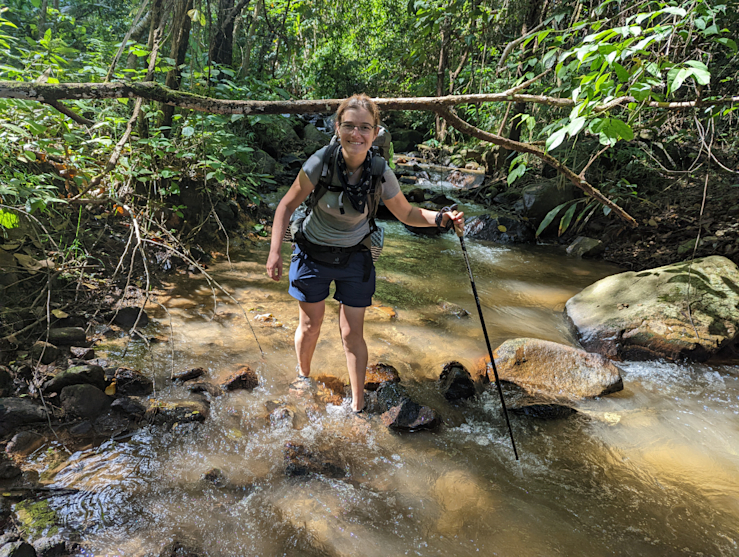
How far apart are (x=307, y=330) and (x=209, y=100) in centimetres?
195

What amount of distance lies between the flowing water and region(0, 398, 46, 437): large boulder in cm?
26

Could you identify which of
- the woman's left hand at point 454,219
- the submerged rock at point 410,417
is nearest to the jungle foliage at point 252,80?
the woman's left hand at point 454,219

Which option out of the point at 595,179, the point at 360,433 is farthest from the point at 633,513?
the point at 595,179

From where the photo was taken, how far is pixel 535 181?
10.6 meters

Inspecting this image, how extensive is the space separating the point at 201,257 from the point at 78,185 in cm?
174

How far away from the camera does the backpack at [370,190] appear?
8.42ft

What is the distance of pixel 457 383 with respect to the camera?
3479 mm

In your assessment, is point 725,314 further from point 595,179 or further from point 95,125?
point 95,125

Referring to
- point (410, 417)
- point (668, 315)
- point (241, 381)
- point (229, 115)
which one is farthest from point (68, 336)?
point (668, 315)

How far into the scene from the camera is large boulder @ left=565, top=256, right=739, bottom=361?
424 cm

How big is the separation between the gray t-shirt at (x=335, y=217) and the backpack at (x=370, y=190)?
3cm

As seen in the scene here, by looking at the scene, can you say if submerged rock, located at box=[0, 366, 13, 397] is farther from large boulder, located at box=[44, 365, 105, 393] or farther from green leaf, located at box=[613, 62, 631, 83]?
green leaf, located at box=[613, 62, 631, 83]

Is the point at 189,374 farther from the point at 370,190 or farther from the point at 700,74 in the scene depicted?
the point at 700,74

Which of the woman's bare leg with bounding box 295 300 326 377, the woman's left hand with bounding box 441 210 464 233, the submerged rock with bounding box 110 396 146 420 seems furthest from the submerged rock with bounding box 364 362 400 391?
the submerged rock with bounding box 110 396 146 420
